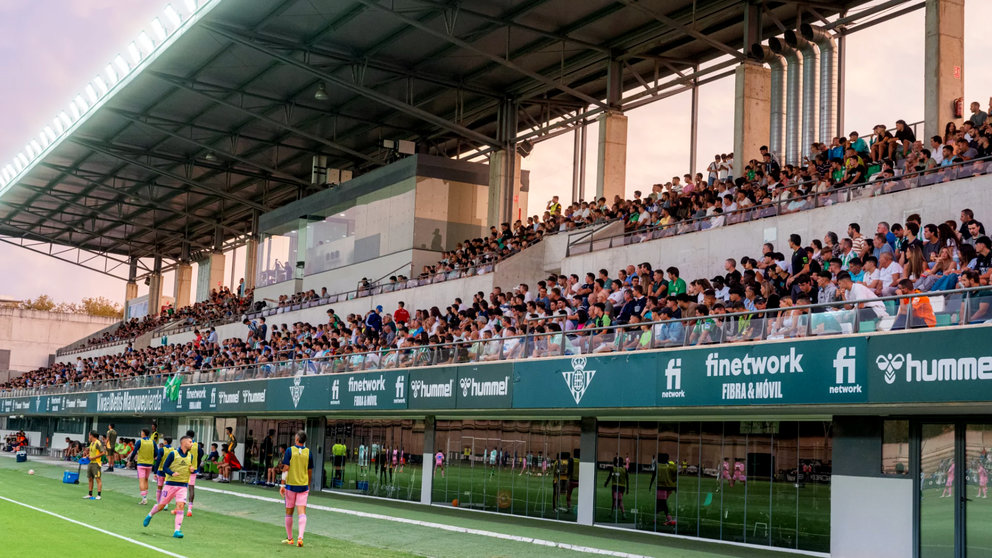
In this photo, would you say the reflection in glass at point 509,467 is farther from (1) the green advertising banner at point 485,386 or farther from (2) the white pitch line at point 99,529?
(2) the white pitch line at point 99,529

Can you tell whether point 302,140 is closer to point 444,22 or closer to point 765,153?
point 444,22

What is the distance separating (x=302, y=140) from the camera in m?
49.9

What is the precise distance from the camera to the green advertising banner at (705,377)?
613 inches

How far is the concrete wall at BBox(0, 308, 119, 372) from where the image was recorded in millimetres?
88875

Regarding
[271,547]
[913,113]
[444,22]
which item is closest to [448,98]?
[444,22]

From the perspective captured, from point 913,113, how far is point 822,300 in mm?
15294

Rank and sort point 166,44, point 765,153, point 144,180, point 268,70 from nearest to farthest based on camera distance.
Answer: point 765,153 < point 166,44 < point 268,70 < point 144,180

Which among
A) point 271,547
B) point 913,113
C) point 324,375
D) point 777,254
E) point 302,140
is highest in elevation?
point 302,140

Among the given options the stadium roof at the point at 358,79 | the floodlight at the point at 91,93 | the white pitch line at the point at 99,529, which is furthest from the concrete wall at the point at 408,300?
the white pitch line at the point at 99,529

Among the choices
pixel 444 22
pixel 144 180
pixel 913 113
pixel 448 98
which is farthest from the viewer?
pixel 144 180

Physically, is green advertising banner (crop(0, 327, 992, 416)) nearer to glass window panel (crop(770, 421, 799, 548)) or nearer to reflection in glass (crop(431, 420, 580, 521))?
reflection in glass (crop(431, 420, 580, 521))

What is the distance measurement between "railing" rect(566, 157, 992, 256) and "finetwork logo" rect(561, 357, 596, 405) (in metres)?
5.62

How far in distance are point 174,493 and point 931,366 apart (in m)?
12.5

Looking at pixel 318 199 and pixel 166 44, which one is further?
pixel 318 199
